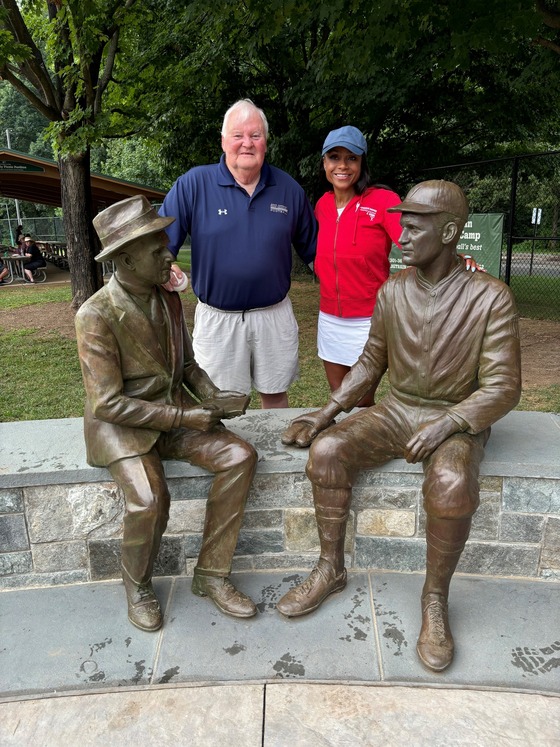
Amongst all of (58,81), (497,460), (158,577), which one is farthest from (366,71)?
(158,577)

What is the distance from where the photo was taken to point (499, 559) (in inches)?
113

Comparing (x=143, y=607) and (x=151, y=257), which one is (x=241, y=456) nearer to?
(x=143, y=607)

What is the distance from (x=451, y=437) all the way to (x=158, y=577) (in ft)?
4.94

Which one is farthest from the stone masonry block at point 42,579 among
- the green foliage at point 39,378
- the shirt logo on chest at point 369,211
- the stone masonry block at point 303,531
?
the green foliage at point 39,378

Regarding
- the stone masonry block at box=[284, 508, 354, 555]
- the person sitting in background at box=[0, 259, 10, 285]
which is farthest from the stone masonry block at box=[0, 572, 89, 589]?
the person sitting in background at box=[0, 259, 10, 285]

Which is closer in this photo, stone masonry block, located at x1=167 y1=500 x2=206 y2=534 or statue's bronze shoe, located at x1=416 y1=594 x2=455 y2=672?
statue's bronze shoe, located at x1=416 y1=594 x2=455 y2=672

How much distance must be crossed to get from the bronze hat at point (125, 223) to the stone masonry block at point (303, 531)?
142 cm

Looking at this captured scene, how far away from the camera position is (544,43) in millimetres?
6703

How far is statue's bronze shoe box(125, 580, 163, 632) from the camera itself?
2.54 metres

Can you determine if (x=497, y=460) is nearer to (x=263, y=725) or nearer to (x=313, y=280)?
(x=263, y=725)

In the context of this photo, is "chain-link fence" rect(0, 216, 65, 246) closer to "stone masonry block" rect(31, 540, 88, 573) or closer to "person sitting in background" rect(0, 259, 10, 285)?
"person sitting in background" rect(0, 259, 10, 285)

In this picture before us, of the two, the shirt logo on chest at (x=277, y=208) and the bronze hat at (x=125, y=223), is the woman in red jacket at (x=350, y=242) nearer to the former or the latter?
the shirt logo on chest at (x=277, y=208)

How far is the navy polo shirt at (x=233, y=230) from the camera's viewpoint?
3229 millimetres

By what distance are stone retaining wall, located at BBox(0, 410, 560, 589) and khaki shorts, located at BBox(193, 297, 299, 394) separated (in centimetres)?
66
